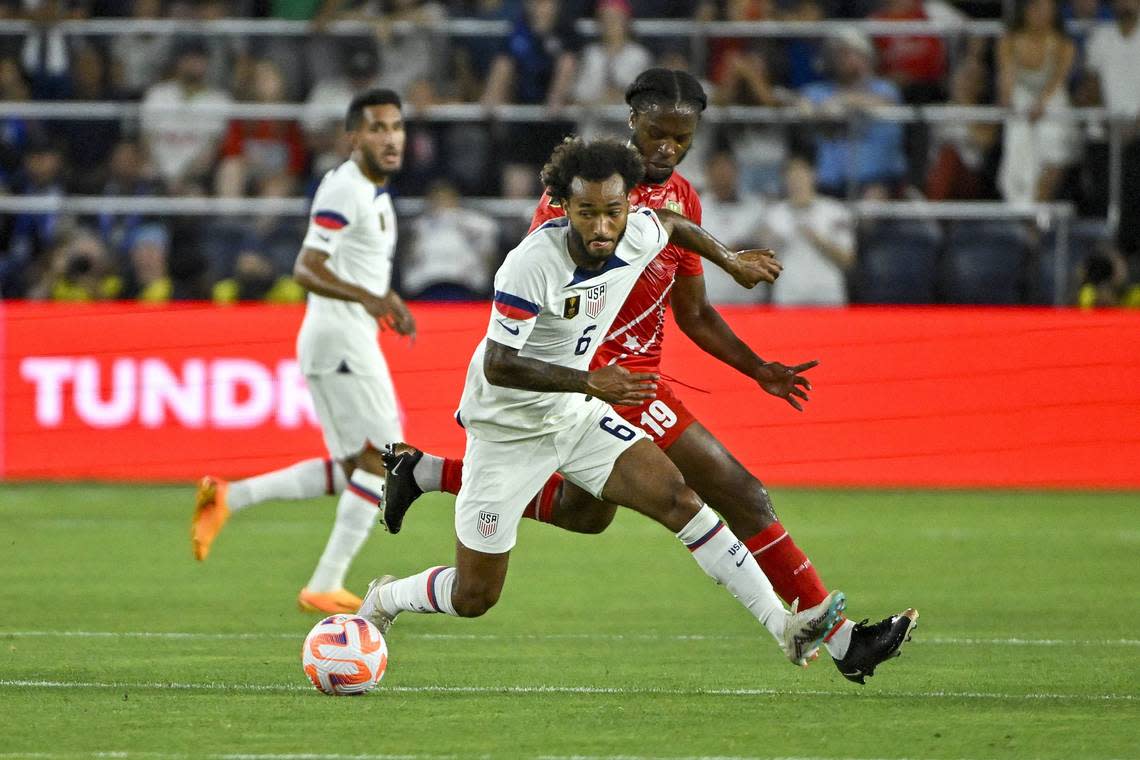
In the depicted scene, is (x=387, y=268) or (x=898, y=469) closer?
(x=387, y=268)

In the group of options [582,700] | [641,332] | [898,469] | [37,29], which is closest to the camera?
[582,700]

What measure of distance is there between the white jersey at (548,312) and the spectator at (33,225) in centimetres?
1055

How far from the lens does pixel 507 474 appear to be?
670 centimetres

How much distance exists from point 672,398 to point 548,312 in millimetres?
1051

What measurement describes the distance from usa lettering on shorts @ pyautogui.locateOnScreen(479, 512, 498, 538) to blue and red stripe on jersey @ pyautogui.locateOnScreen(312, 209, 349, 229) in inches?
112

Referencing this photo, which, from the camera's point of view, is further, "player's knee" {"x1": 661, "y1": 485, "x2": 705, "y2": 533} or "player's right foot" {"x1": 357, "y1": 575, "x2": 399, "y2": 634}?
"player's right foot" {"x1": 357, "y1": 575, "x2": 399, "y2": 634}

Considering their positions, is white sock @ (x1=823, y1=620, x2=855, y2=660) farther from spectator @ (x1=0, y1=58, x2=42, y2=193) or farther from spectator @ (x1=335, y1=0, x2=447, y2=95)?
spectator @ (x1=0, y1=58, x2=42, y2=193)

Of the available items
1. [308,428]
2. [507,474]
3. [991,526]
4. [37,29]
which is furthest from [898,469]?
[37,29]

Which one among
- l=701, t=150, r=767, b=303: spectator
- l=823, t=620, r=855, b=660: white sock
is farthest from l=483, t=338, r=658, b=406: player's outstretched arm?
l=701, t=150, r=767, b=303: spectator

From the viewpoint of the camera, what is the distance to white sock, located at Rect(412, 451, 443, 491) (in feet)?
24.2

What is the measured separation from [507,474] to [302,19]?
11.8 metres

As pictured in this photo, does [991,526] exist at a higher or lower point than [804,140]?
lower

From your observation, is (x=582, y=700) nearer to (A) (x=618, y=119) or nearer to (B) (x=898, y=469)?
(B) (x=898, y=469)

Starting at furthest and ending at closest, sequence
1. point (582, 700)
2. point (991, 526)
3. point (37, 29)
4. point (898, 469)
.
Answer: point (37, 29) → point (898, 469) → point (991, 526) → point (582, 700)
